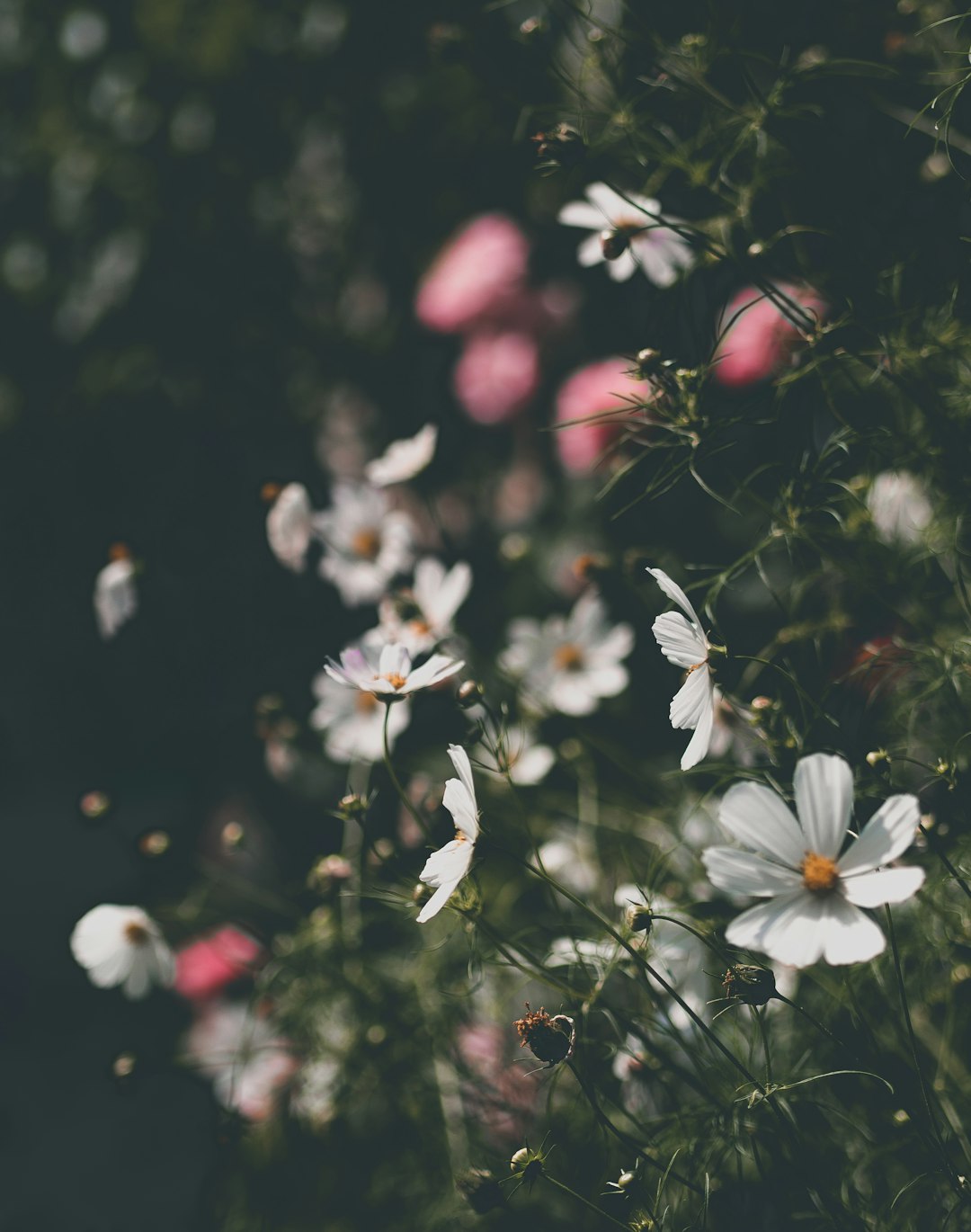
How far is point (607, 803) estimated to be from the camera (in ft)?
2.53

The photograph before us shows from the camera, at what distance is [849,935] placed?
1.21 ft

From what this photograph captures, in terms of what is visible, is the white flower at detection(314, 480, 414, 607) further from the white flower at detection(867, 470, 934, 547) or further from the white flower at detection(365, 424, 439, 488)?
the white flower at detection(867, 470, 934, 547)

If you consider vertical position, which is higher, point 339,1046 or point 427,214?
point 427,214

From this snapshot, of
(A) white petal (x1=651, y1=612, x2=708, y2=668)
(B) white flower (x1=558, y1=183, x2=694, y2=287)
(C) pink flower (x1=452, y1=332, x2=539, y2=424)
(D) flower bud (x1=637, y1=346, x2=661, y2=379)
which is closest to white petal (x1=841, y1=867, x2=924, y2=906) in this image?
(A) white petal (x1=651, y1=612, x2=708, y2=668)

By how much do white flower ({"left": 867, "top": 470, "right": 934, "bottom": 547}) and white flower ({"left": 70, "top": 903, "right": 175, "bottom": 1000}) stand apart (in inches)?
20.6

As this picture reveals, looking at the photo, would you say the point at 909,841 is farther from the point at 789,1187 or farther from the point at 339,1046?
the point at 339,1046

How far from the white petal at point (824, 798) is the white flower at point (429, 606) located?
27 cm

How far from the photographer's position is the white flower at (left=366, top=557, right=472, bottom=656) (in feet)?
2.04

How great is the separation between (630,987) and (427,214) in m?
0.95

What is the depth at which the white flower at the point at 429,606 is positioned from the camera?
24.5 inches

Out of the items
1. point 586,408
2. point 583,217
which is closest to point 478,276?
point 586,408

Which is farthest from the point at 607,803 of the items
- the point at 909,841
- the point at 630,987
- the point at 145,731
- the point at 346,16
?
the point at 346,16

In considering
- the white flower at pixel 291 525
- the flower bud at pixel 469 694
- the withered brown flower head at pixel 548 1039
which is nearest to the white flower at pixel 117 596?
the white flower at pixel 291 525

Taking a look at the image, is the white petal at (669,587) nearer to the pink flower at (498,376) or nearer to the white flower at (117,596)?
the white flower at (117,596)
